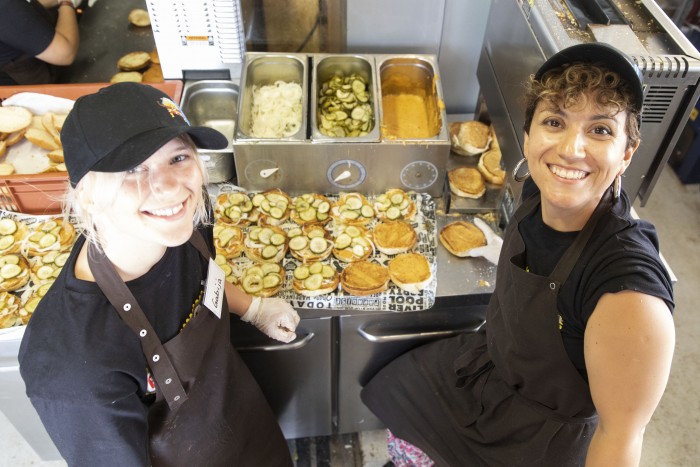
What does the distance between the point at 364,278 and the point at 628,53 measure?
1.22 meters

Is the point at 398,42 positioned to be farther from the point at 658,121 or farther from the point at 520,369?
the point at 520,369

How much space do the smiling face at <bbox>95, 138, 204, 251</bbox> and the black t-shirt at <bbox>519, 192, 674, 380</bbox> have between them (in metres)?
1.06

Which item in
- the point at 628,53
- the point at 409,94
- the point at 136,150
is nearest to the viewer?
the point at 136,150

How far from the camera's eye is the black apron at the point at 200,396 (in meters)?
1.48

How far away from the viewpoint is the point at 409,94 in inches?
112

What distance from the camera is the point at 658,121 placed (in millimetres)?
1685

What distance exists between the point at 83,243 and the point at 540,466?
167 cm

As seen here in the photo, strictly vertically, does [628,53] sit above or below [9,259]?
above

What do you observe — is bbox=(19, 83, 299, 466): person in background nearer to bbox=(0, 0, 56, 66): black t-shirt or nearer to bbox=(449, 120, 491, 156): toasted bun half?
bbox=(449, 120, 491, 156): toasted bun half

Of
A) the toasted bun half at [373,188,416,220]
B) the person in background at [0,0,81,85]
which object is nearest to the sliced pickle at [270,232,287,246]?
the toasted bun half at [373,188,416,220]

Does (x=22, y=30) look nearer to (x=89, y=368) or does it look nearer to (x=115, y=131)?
(x=115, y=131)

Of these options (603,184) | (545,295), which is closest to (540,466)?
(545,295)

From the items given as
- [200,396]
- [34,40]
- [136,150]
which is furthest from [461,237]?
[34,40]

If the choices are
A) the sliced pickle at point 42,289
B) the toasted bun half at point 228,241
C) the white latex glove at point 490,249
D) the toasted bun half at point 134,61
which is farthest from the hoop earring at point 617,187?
the toasted bun half at point 134,61
